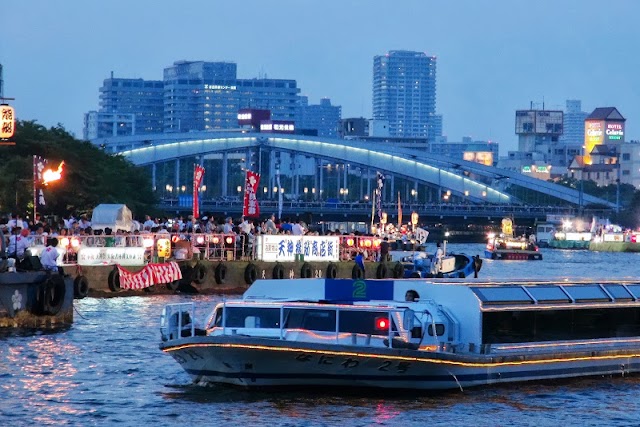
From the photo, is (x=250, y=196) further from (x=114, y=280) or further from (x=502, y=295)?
(x=502, y=295)

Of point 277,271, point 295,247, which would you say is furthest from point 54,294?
point 295,247

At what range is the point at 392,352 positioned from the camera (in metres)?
27.5

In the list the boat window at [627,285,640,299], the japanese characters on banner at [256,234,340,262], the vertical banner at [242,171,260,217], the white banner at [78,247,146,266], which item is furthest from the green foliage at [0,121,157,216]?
the boat window at [627,285,640,299]

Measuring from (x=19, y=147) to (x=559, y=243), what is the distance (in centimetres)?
10096

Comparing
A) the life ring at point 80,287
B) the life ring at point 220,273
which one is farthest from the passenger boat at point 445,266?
the life ring at point 80,287

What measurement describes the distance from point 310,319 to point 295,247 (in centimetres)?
3489

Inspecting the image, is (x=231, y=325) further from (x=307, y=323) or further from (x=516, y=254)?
(x=516, y=254)

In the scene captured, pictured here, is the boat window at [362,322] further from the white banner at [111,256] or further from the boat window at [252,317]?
the white banner at [111,256]

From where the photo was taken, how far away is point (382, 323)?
1100 inches

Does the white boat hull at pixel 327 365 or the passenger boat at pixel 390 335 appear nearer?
the white boat hull at pixel 327 365

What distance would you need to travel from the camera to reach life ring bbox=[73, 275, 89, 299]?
163 feet

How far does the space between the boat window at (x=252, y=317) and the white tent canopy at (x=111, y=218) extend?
35.1 m

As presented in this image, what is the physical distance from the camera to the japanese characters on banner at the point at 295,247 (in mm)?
61719

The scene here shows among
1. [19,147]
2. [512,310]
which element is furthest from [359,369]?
[19,147]
